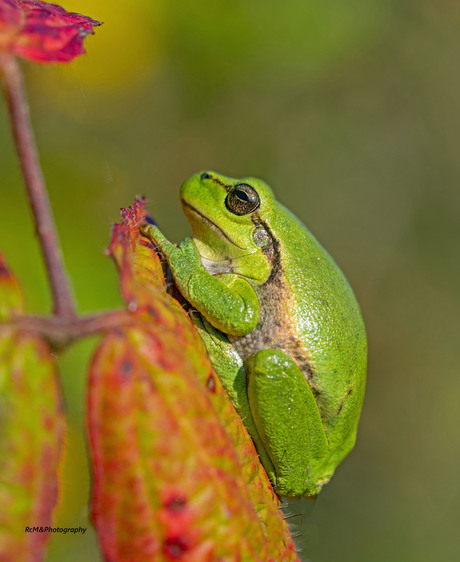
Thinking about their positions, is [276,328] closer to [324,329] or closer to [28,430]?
[324,329]

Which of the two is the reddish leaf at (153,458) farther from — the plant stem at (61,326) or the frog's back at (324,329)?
the frog's back at (324,329)

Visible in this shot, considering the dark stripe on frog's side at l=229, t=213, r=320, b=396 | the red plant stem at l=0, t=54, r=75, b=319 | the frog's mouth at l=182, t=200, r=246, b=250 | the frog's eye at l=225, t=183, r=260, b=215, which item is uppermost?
the red plant stem at l=0, t=54, r=75, b=319

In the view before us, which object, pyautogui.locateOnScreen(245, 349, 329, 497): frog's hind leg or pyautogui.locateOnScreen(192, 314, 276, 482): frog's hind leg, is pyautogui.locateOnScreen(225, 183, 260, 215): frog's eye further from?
pyautogui.locateOnScreen(245, 349, 329, 497): frog's hind leg

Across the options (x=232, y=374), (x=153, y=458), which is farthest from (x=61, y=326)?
(x=232, y=374)

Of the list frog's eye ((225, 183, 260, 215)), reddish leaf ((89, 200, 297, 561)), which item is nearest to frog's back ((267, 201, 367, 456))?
frog's eye ((225, 183, 260, 215))

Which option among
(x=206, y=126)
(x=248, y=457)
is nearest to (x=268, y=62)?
(x=206, y=126)

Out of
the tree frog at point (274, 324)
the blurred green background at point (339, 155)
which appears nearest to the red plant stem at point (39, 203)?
the tree frog at point (274, 324)
